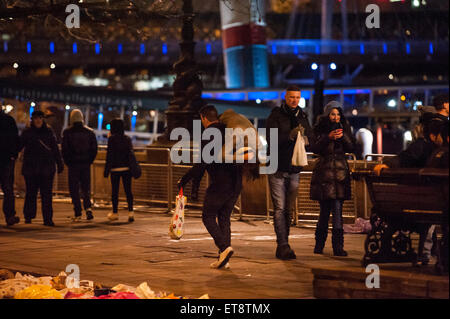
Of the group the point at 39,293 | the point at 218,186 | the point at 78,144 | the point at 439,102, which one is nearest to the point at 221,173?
the point at 218,186

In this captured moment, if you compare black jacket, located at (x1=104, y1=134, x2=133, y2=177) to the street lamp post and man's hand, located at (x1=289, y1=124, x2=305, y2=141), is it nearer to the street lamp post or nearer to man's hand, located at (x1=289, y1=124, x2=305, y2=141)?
the street lamp post

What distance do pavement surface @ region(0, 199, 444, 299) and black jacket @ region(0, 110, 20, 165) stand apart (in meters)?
1.22

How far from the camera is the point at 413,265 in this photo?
838cm

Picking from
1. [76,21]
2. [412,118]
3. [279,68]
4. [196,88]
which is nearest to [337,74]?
[279,68]

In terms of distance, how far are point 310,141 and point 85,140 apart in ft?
19.8

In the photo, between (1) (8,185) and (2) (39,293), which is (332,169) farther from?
(1) (8,185)

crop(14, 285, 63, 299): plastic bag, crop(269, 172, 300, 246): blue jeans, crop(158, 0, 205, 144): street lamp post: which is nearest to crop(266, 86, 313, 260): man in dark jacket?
crop(269, 172, 300, 246): blue jeans

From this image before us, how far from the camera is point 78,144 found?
15992mm

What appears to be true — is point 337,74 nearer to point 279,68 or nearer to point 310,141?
point 279,68

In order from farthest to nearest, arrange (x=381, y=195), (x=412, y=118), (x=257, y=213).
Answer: (x=412, y=118), (x=257, y=213), (x=381, y=195)

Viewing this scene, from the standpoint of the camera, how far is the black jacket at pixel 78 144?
16.0 metres

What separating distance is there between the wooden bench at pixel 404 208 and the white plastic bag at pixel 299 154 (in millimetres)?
1902

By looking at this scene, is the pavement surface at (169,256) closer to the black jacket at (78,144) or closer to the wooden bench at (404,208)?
the wooden bench at (404,208)

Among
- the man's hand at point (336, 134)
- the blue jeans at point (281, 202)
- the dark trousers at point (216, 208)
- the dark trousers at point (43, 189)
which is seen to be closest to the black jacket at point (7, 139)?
the dark trousers at point (43, 189)
